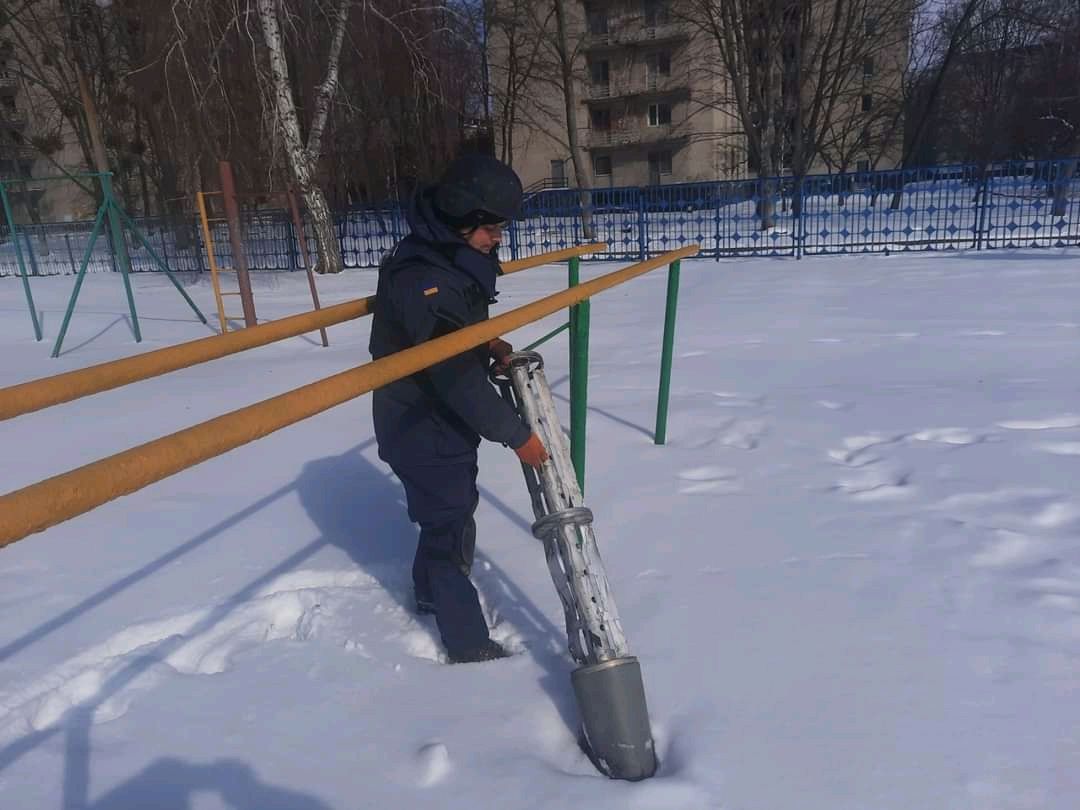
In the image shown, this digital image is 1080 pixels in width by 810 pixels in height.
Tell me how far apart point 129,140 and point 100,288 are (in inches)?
473

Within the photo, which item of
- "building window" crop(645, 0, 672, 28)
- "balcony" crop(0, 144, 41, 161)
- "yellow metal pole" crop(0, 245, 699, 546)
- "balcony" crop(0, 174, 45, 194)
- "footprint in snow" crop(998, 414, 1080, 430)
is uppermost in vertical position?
"building window" crop(645, 0, 672, 28)

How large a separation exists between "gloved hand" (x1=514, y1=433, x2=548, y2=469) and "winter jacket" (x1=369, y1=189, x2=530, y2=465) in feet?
0.06

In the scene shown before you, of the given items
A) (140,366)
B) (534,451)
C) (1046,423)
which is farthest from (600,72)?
(140,366)

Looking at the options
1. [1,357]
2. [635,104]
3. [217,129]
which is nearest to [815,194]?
[217,129]

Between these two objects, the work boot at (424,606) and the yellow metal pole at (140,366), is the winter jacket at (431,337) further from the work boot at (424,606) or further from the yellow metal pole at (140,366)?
the work boot at (424,606)

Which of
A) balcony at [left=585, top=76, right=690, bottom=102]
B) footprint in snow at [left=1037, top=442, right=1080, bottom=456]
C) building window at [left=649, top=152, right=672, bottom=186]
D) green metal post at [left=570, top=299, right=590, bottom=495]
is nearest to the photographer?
green metal post at [left=570, top=299, right=590, bottom=495]

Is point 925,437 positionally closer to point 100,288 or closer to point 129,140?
point 100,288

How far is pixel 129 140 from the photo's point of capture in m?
22.3

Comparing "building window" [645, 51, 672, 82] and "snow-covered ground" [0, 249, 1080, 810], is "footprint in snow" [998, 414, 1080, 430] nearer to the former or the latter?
"snow-covered ground" [0, 249, 1080, 810]

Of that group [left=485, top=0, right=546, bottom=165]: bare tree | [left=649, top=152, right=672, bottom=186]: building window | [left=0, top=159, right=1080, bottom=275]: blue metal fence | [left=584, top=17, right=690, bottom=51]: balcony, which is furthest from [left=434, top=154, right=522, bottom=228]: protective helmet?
[left=649, top=152, right=672, bottom=186]: building window

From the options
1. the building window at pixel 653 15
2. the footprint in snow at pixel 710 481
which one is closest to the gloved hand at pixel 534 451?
the footprint in snow at pixel 710 481

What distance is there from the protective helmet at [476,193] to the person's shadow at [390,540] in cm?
115

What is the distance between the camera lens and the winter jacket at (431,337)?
174 cm

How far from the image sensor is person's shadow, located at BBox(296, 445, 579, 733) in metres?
2.07
